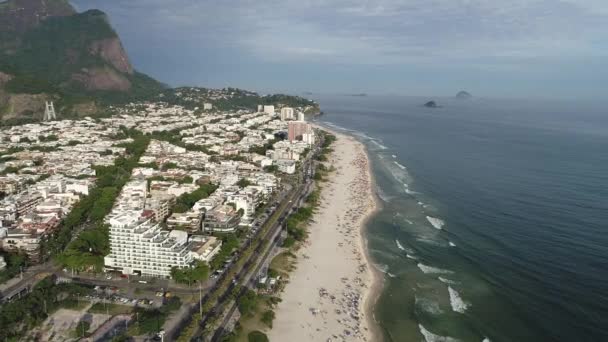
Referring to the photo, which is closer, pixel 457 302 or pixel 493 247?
pixel 457 302

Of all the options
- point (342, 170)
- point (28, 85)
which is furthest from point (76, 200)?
point (28, 85)

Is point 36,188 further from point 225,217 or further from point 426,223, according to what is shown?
point 426,223

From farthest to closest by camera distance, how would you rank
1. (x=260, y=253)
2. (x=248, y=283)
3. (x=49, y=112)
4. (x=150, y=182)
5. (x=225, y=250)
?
(x=49, y=112) → (x=150, y=182) → (x=260, y=253) → (x=225, y=250) → (x=248, y=283)

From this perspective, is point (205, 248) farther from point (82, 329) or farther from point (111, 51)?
point (111, 51)

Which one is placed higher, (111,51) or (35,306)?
(111,51)

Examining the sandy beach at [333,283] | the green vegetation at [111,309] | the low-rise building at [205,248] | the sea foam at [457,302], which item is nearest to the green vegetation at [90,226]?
the green vegetation at [111,309]

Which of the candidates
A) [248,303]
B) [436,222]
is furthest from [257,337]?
[436,222]
